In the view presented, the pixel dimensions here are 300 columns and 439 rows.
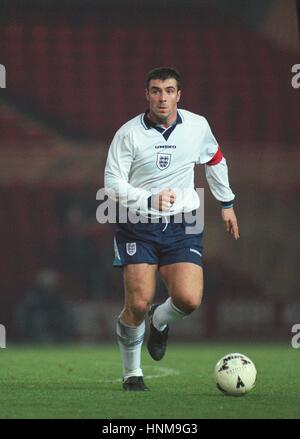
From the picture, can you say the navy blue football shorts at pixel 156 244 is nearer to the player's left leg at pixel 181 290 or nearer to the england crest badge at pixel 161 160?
the player's left leg at pixel 181 290

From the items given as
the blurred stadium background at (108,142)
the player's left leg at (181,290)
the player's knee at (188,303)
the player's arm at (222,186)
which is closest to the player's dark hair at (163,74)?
the player's arm at (222,186)

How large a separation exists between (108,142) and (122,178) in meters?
8.05

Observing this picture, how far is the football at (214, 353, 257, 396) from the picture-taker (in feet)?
22.1

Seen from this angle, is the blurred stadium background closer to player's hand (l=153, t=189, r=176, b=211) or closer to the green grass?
the green grass

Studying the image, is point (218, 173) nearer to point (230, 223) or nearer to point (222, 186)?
point (222, 186)

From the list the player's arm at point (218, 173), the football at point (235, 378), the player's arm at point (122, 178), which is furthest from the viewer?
the player's arm at point (218, 173)

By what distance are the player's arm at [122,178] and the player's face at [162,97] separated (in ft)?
0.89

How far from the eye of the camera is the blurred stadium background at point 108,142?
14039mm

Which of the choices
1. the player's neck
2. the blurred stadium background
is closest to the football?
the player's neck

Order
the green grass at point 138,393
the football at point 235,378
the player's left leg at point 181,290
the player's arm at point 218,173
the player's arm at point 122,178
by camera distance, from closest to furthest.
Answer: the green grass at point 138,393 → the football at point 235,378 → the player's arm at point 122,178 → the player's left leg at point 181,290 → the player's arm at point 218,173

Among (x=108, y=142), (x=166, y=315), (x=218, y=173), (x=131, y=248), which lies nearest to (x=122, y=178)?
(x=131, y=248)

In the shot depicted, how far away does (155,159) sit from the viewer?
7.21 metres
